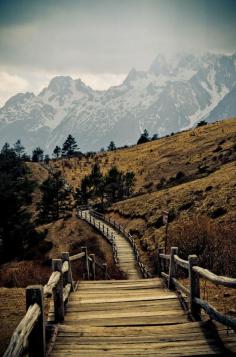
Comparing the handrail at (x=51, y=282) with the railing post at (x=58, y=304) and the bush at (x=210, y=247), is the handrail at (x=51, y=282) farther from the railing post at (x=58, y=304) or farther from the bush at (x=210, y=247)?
the bush at (x=210, y=247)

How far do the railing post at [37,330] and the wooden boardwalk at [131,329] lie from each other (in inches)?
15.1

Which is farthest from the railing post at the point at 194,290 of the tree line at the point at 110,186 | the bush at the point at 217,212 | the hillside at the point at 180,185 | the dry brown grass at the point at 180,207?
the tree line at the point at 110,186

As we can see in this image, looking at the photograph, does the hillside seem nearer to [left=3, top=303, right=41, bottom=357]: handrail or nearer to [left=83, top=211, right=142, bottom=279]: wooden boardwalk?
[left=83, top=211, right=142, bottom=279]: wooden boardwalk

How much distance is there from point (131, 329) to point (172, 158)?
67.9m

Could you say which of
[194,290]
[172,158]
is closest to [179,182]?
[172,158]

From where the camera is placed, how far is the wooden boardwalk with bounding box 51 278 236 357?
238 inches

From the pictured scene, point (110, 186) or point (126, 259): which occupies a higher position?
point (110, 186)

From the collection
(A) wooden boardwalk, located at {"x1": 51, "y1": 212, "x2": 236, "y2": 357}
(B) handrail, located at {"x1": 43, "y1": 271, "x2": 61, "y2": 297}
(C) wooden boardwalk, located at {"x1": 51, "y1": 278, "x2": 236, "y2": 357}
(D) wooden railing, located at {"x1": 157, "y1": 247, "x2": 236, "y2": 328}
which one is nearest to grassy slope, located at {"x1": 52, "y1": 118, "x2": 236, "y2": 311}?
(D) wooden railing, located at {"x1": 157, "y1": 247, "x2": 236, "y2": 328}

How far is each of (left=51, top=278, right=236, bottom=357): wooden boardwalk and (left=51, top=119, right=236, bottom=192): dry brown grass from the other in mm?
41393

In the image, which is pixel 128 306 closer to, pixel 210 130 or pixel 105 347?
pixel 105 347

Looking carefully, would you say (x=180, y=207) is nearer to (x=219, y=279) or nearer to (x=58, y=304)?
(x=58, y=304)

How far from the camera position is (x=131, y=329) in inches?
279

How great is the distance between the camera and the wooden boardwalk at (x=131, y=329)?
238 inches

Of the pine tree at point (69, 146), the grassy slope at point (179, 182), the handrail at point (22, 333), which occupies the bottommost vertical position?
the handrail at point (22, 333)
